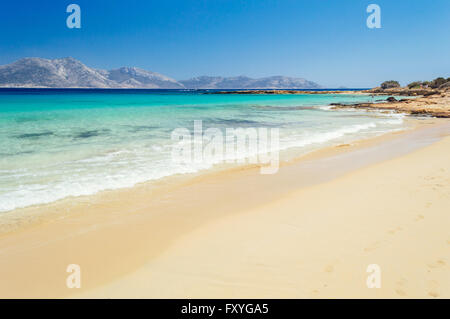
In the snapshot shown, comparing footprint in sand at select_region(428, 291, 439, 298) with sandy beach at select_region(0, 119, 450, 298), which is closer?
footprint in sand at select_region(428, 291, 439, 298)

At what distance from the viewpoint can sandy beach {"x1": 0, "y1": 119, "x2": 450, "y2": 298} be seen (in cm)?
309

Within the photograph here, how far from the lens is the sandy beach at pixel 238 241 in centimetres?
309

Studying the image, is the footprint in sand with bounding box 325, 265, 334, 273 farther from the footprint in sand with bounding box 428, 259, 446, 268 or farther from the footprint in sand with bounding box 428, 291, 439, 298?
the footprint in sand with bounding box 428, 259, 446, 268

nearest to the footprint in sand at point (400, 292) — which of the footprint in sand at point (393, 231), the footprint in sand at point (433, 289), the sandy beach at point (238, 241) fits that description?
the sandy beach at point (238, 241)

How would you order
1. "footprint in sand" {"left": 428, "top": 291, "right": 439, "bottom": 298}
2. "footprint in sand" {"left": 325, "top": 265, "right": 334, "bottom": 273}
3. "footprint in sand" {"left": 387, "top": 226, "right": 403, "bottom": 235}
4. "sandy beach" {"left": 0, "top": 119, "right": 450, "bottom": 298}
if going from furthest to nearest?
"footprint in sand" {"left": 387, "top": 226, "right": 403, "bottom": 235} < "footprint in sand" {"left": 325, "top": 265, "right": 334, "bottom": 273} < "sandy beach" {"left": 0, "top": 119, "right": 450, "bottom": 298} < "footprint in sand" {"left": 428, "top": 291, "right": 439, "bottom": 298}

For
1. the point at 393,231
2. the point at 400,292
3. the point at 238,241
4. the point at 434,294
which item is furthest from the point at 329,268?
the point at 393,231

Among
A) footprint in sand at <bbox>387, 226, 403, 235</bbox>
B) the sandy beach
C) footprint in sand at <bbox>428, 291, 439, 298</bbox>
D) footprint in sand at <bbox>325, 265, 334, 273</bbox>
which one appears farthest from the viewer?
footprint in sand at <bbox>387, 226, 403, 235</bbox>

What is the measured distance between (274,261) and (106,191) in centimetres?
445

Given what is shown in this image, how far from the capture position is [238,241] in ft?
13.3

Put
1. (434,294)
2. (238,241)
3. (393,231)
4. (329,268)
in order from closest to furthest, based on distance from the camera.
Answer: (434,294) → (329,268) → (238,241) → (393,231)

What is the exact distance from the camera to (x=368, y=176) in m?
7.38

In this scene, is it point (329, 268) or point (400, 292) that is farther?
point (329, 268)

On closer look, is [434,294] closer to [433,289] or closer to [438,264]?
[433,289]

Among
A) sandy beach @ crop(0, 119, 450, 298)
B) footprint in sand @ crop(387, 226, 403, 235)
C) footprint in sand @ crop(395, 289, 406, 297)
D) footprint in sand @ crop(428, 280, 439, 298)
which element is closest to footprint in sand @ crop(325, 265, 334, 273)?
sandy beach @ crop(0, 119, 450, 298)
